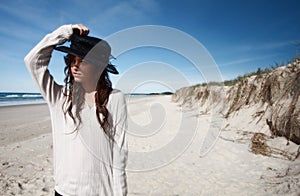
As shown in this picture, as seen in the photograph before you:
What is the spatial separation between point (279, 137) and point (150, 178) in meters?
2.90

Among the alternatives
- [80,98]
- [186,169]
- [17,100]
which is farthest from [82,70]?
[17,100]

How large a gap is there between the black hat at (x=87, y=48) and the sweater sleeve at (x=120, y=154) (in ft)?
1.14

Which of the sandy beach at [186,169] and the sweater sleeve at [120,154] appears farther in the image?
the sandy beach at [186,169]

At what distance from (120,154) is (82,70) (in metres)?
0.61

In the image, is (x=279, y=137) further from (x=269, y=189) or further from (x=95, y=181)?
(x=95, y=181)

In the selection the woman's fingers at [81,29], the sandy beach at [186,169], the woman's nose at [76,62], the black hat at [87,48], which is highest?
the woman's fingers at [81,29]

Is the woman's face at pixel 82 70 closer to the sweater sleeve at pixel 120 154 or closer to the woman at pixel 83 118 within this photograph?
the woman at pixel 83 118

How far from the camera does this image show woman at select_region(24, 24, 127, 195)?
1194 mm

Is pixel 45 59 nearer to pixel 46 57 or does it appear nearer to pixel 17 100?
pixel 46 57

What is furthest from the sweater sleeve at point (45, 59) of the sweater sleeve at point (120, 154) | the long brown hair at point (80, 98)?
the sweater sleeve at point (120, 154)

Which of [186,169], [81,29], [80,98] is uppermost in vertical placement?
[81,29]

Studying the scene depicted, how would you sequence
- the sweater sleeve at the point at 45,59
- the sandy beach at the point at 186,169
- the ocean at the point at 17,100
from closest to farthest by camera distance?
the sweater sleeve at the point at 45,59 → the sandy beach at the point at 186,169 → the ocean at the point at 17,100

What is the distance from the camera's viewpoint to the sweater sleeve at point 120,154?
123cm

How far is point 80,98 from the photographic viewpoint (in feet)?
4.25
